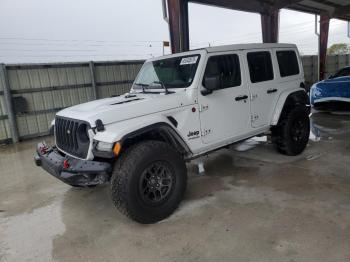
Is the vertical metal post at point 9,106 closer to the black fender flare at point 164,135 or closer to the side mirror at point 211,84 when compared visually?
the black fender flare at point 164,135

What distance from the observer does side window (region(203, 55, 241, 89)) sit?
12.3 feet

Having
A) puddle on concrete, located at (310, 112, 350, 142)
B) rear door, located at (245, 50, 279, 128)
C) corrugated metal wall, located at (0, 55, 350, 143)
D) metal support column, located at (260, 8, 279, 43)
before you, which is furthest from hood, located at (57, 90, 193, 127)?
metal support column, located at (260, 8, 279, 43)

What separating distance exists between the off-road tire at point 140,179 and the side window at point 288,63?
263cm

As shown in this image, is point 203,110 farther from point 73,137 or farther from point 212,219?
point 73,137

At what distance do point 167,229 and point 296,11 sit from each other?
1344 cm

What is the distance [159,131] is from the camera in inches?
129

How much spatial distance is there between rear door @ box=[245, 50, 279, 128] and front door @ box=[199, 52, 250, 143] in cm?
16

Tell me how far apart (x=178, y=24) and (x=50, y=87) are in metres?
4.00

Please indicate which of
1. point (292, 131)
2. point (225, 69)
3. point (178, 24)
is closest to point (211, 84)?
point (225, 69)

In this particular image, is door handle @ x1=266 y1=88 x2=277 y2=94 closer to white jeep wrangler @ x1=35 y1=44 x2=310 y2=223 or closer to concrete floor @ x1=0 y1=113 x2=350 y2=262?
white jeep wrangler @ x1=35 y1=44 x2=310 y2=223

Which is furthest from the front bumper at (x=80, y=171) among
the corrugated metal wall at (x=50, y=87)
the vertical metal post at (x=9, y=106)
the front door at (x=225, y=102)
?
the corrugated metal wall at (x=50, y=87)

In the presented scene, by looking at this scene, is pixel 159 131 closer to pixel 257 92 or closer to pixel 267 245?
pixel 267 245

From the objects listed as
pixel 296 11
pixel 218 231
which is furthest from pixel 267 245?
pixel 296 11

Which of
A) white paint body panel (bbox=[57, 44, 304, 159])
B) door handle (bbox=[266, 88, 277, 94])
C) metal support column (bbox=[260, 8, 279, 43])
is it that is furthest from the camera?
metal support column (bbox=[260, 8, 279, 43])
